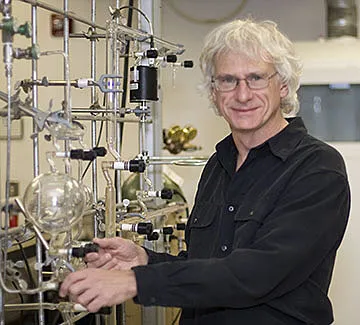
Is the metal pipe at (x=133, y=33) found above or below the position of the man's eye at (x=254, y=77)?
above

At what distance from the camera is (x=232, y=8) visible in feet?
12.9

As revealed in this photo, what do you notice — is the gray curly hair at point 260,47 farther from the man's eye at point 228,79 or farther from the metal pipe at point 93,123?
the metal pipe at point 93,123

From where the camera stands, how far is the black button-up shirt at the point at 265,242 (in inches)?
56.4

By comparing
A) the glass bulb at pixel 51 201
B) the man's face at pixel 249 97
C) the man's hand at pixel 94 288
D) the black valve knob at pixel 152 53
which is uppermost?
the black valve knob at pixel 152 53

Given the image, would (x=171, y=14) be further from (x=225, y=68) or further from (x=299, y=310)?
(x=299, y=310)

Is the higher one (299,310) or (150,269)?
(150,269)

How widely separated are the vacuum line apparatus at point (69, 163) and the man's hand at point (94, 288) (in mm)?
61

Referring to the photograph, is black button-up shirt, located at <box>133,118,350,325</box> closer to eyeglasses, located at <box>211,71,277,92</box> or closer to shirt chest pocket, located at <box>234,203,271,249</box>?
shirt chest pocket, located at <box>234,203,271,249</box>

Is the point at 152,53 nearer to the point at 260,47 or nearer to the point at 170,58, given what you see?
the point at 170,58

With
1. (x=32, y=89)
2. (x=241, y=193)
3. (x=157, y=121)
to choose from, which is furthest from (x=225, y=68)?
(x=157, y=121)

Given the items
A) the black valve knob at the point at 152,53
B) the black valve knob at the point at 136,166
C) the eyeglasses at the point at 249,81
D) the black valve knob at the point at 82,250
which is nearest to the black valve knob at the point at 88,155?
the black valve knob at the point at 82,250

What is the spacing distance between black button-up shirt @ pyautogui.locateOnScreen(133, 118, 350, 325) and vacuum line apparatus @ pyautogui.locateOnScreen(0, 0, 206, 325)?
7.4 inches

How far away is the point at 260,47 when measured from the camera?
166 cm

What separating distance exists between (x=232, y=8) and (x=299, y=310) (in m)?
2.62
